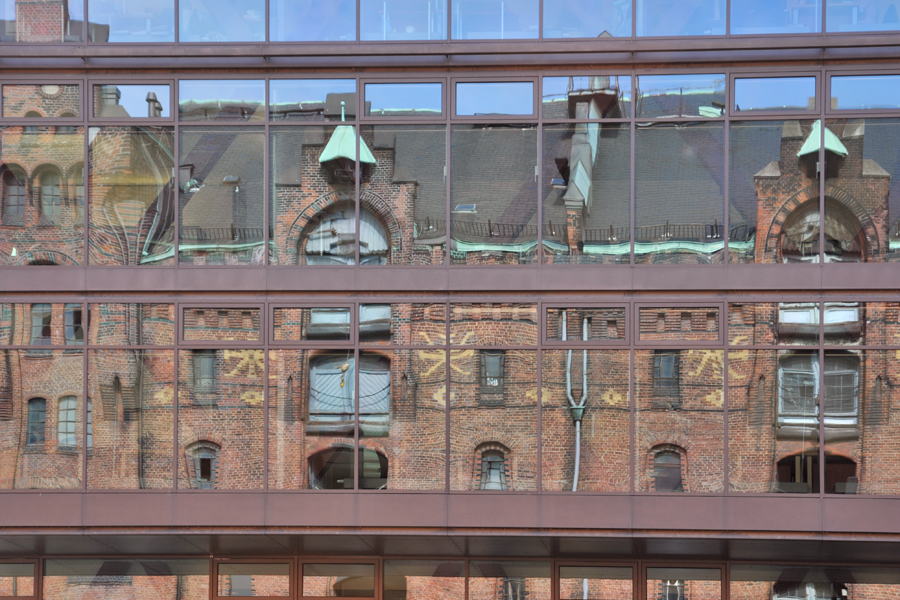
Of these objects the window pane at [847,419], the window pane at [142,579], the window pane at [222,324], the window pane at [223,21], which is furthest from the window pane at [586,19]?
the window pane at [142,579]

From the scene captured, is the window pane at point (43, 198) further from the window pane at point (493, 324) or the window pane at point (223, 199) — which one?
the window pane at point (493, 324)

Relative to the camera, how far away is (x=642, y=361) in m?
12.1

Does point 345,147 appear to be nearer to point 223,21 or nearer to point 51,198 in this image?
point 223,21

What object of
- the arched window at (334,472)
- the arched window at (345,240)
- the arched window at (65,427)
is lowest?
the arched window at (334,472)

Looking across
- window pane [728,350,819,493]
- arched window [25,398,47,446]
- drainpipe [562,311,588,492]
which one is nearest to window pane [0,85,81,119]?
arched window [25,398,47,446]

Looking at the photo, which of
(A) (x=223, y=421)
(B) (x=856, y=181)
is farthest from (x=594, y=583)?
(B) (x=856, y=181)

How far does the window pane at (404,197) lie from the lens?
40.8ft

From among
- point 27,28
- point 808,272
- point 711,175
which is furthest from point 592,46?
point 27,28

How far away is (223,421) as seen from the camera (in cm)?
1240

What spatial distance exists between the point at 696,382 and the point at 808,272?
243 cm

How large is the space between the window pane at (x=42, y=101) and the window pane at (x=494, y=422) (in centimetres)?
763

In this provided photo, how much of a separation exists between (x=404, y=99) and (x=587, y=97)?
→ 298 centimetres

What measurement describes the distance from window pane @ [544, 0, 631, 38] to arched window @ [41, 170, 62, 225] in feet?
27.5

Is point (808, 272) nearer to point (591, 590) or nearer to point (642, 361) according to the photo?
point (642, 361)
